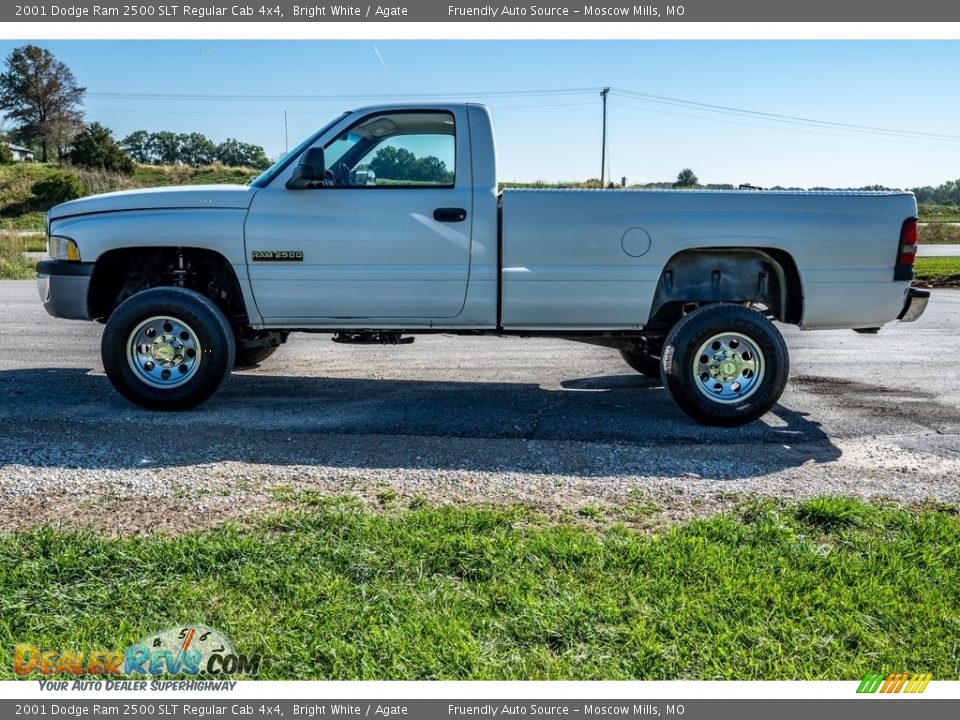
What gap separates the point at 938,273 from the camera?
21328mm

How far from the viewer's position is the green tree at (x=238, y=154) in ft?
150

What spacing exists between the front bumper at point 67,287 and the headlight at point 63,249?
0.05 metres

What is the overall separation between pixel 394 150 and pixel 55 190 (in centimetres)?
5538

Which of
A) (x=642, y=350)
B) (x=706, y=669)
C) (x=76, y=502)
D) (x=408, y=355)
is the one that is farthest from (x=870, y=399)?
(x=76, y=502)

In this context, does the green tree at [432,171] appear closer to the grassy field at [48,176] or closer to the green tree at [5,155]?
the grassy field at [48,176]

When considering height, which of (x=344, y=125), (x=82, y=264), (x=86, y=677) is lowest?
(x=86, y=677)

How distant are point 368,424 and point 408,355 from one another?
3234 mm

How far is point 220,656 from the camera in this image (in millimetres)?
3164

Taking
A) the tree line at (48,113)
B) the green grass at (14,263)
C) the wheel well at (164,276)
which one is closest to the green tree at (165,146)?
the tree line at (48,113)

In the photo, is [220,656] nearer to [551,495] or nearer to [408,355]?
[551,495]

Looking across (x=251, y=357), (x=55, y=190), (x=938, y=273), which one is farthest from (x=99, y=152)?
(x=251, y=357)

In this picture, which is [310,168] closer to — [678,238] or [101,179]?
[678,238]

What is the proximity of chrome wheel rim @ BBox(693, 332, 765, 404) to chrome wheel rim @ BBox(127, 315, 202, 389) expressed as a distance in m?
3.82

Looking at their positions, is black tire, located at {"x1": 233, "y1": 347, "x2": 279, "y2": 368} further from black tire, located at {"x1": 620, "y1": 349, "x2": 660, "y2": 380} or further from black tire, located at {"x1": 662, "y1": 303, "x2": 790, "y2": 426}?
black tire, located at {"x1": 662, "y1": 303, "x2": 790, "y2": 426}
